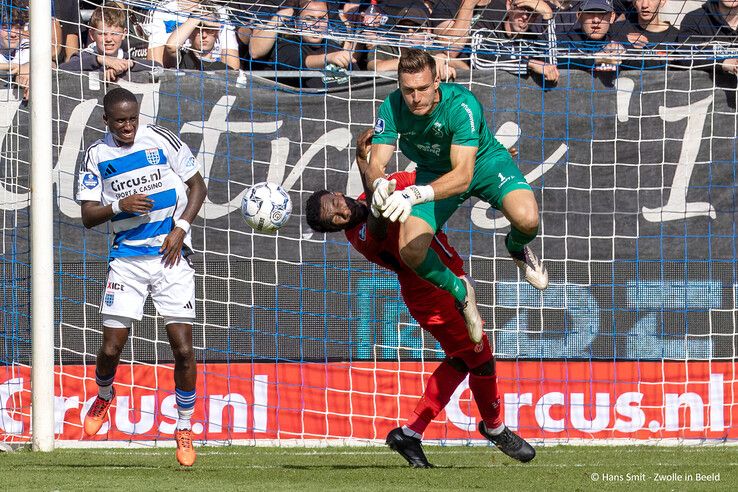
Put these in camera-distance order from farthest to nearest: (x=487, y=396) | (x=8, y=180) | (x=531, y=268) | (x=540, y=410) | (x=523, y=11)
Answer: (x=523, y=11)
(x=540, y=410)
(x=8, y=180)
(x=531, y=268)
(x=487, y=396)

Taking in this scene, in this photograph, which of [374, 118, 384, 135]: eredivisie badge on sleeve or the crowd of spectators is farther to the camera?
the crowd of spectators

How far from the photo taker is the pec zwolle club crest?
24.8 ft

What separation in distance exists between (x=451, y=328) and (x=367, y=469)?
109 cm

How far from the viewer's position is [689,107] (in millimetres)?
9703

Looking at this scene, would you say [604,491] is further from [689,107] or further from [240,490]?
[689,107]

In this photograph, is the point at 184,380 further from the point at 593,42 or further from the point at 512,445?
the point at 593,42

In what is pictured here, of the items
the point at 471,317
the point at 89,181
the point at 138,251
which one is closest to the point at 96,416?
the point at 138,251

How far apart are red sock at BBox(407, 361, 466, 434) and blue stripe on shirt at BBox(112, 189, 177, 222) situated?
213 centimetres

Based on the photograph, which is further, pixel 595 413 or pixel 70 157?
pixel 595 413

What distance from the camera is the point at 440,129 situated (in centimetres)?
738

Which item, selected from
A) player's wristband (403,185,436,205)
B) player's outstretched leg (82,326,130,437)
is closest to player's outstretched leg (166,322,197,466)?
player's outstretched leg (82,326,130,437)

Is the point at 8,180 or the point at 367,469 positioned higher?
the point at 8,180

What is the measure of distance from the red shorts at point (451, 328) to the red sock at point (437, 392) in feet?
0.45

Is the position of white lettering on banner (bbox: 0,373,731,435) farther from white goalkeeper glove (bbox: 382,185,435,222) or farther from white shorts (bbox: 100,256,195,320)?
white goalkeeper glove (bbox: 382,185,435,222)
